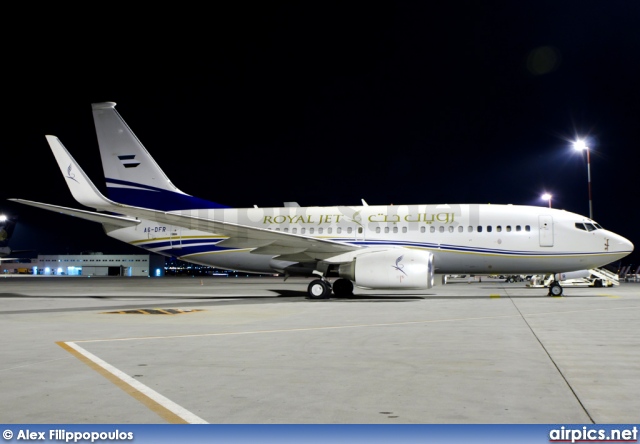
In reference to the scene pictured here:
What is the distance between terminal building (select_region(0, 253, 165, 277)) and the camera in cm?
12444

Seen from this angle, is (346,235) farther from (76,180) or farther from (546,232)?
(76,180)

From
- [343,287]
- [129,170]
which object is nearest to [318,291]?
[343,287]

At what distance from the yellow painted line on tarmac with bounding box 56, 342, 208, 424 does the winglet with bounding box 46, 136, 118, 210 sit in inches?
581

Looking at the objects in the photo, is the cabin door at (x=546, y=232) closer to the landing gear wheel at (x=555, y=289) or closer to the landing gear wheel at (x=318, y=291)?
the landing gear wheel at (x=555, y=289)

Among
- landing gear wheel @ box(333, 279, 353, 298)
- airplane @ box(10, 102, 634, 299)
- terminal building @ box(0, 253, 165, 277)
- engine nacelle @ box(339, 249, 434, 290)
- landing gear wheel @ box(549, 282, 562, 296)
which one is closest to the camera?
engine nacelle @ box(339, 249, 434, 290)

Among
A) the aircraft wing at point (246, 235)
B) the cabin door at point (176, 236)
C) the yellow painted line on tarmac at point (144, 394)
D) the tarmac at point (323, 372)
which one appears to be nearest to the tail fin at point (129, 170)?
the cabin door at point (176, 236)

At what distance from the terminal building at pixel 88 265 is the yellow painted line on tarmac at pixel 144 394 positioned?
387ft

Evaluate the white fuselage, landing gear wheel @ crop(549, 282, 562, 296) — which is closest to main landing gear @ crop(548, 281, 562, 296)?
landing gear wheel @ crop(549, 282, 562, 296)

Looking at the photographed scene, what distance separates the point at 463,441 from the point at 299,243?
17108mm

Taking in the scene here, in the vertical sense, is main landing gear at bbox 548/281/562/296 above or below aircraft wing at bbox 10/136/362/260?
below

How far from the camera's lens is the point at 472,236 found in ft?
75.3

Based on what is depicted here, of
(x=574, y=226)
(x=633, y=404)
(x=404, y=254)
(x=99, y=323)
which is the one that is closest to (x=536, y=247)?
(x=574, y=226)

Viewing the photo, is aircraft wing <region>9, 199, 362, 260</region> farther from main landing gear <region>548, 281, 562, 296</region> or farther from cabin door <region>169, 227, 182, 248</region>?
main landing gear <region>548, 281, 562, 296</region>

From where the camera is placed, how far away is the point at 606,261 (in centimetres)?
2308
